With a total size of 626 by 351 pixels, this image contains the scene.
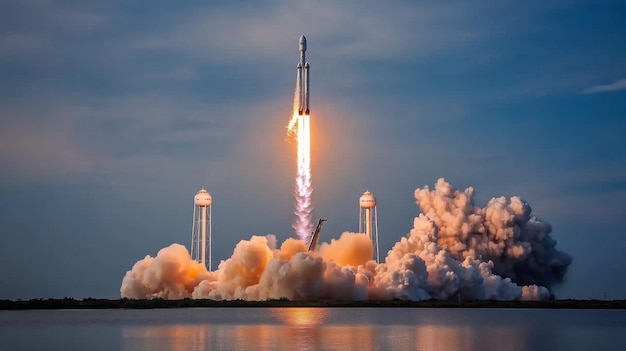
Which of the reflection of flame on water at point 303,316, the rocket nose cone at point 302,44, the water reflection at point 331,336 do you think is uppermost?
the rocket nose cone at point 302,44

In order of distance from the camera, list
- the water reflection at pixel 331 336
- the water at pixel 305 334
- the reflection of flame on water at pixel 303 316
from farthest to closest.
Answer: the reflection of flame on water at pixel 303 316, the water at pixel 305 334, the water reflection at pixel 331 336

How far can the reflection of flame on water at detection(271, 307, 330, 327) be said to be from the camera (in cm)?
8465

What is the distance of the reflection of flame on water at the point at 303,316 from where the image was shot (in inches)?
3333

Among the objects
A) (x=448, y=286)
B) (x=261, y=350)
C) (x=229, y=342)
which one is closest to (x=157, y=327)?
(x=229, y=342)

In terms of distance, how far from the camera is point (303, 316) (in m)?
96.8

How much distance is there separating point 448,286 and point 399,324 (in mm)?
21610

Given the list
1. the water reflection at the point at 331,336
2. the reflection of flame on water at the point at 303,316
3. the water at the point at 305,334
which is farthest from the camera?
the reflection of flame on water at the point at 303,316

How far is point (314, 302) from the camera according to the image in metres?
100

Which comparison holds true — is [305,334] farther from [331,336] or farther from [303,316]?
[303,316]

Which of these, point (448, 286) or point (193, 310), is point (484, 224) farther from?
point (193, 310)

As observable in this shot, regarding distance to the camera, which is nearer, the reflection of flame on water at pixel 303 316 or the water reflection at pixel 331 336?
the water reflection at pixel 331 336

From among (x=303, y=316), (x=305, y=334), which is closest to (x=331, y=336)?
(x=305, y=334)

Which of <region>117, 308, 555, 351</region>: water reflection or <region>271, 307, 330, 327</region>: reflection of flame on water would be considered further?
<region>271, 307, 330, 327</region>: reflection of flame on water

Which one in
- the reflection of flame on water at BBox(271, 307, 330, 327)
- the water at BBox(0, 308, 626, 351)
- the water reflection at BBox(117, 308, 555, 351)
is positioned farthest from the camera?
the reflection of flame on water at BBox(271, 307, 330, 327)
